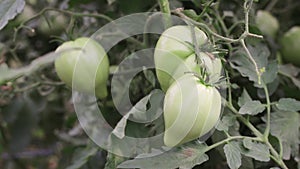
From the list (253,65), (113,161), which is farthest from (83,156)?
(253,65)

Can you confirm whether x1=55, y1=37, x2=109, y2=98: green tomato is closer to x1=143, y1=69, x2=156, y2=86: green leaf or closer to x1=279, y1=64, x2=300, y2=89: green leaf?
x1=143, y1=69, x2=156, y2=86: green leaf

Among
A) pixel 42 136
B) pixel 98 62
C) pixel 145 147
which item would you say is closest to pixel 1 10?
pixel 98 62

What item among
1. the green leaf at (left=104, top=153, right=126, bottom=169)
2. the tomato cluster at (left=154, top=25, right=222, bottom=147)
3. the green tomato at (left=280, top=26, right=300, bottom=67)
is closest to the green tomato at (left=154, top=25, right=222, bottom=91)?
the tomato cluster at (left=154, top=25, right=222, bottom=147)

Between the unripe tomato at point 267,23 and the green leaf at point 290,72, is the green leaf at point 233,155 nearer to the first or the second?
the green leaf at point 290,72

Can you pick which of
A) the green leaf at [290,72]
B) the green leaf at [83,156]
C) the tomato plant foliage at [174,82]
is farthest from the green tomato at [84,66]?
the green leaf at [290,72]

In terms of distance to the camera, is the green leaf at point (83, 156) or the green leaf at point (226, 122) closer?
the green leaf at point (226, 122)

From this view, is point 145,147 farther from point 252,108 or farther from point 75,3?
point 75,3

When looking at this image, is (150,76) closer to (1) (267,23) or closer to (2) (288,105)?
(2) (288,105)
